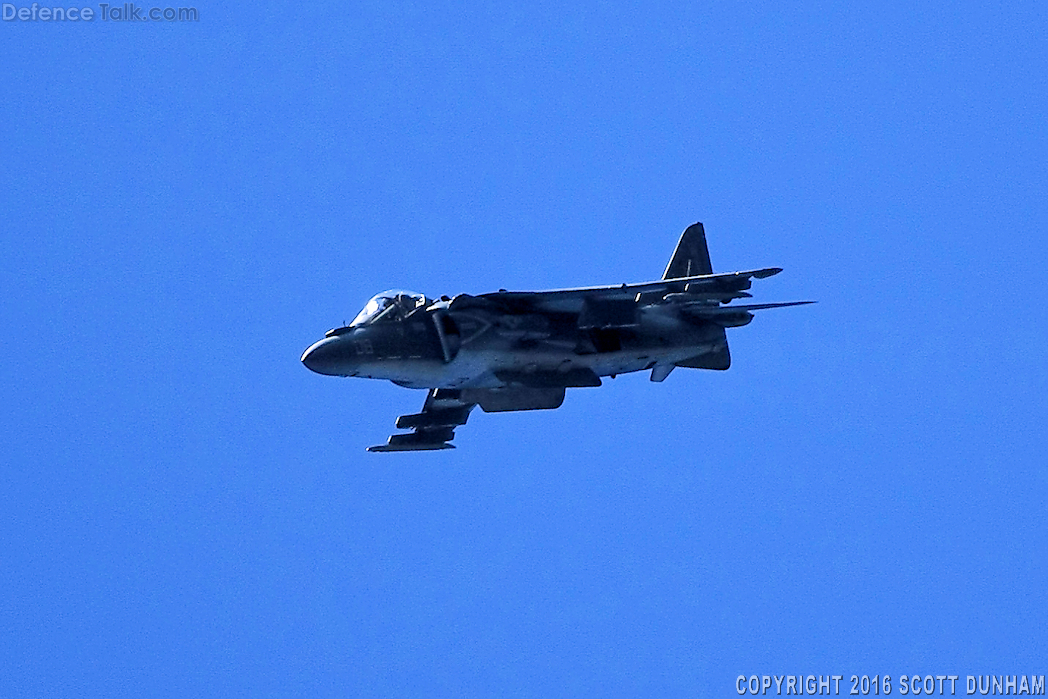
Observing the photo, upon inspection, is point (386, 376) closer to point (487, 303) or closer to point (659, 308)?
point (487, 303)

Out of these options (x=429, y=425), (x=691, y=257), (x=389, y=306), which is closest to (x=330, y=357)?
(x=389, y=306)

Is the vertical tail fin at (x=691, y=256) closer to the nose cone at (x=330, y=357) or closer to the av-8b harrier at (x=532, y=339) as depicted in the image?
the av-8b harrier at (x=532, y=339)

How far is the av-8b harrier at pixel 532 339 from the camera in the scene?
3334 cm

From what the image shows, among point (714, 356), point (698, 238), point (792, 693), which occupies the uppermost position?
point (698, 238)

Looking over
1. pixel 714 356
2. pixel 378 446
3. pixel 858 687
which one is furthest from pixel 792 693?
pixel 378 446

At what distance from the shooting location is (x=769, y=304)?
36.1m

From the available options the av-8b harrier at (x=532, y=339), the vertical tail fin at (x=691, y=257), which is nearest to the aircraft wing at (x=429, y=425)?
the av-8b harrier at (x=532, y=339)

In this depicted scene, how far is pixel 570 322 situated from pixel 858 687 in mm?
9349

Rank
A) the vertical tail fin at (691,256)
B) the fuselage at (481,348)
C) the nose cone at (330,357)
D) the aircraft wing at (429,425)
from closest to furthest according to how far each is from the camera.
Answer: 1. the nose cone at (330,357)
2. the fuselage at (481,348)
3. the aircraft wing at (429,425)
4. the vertical tail fin at (691,256)

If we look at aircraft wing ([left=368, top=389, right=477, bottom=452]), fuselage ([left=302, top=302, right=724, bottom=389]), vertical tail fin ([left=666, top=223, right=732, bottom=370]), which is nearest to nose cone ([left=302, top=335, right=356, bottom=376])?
fuselage ([left=302, top=302, right=724, bottom=389])

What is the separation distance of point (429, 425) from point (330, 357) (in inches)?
219

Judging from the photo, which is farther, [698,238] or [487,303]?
[698,238]

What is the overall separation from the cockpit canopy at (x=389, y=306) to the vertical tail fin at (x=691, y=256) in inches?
318

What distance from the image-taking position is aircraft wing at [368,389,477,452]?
124ft
